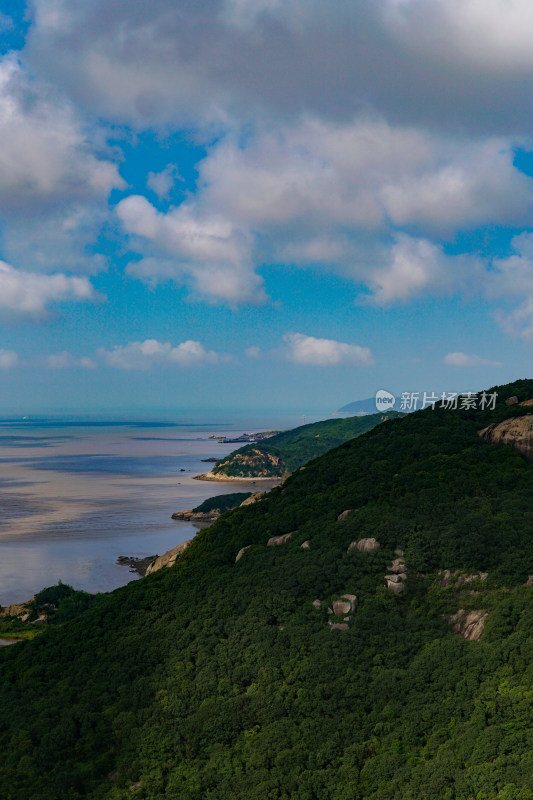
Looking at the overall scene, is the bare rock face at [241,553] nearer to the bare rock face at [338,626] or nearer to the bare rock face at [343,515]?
the bare rock face at [343,515]

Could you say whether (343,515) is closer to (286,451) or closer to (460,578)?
(460,578)

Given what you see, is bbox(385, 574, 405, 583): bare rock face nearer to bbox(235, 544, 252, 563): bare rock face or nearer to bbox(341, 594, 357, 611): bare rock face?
bbox(341, 594, 357, 611): bare rock face

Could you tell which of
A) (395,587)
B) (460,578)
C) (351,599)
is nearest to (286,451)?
(395,587)

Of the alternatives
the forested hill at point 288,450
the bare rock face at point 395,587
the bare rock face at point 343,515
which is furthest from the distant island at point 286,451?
the bare rock face at point 395,587

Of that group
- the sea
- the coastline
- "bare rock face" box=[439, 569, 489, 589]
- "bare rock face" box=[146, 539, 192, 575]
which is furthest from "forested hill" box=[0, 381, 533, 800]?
the coastline

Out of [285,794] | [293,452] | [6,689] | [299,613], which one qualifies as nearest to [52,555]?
[6,689]

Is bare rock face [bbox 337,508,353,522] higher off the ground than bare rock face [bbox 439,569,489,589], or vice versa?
bare rock face [bbox 337,508,353,522]

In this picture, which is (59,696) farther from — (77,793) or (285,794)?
(285,794)
